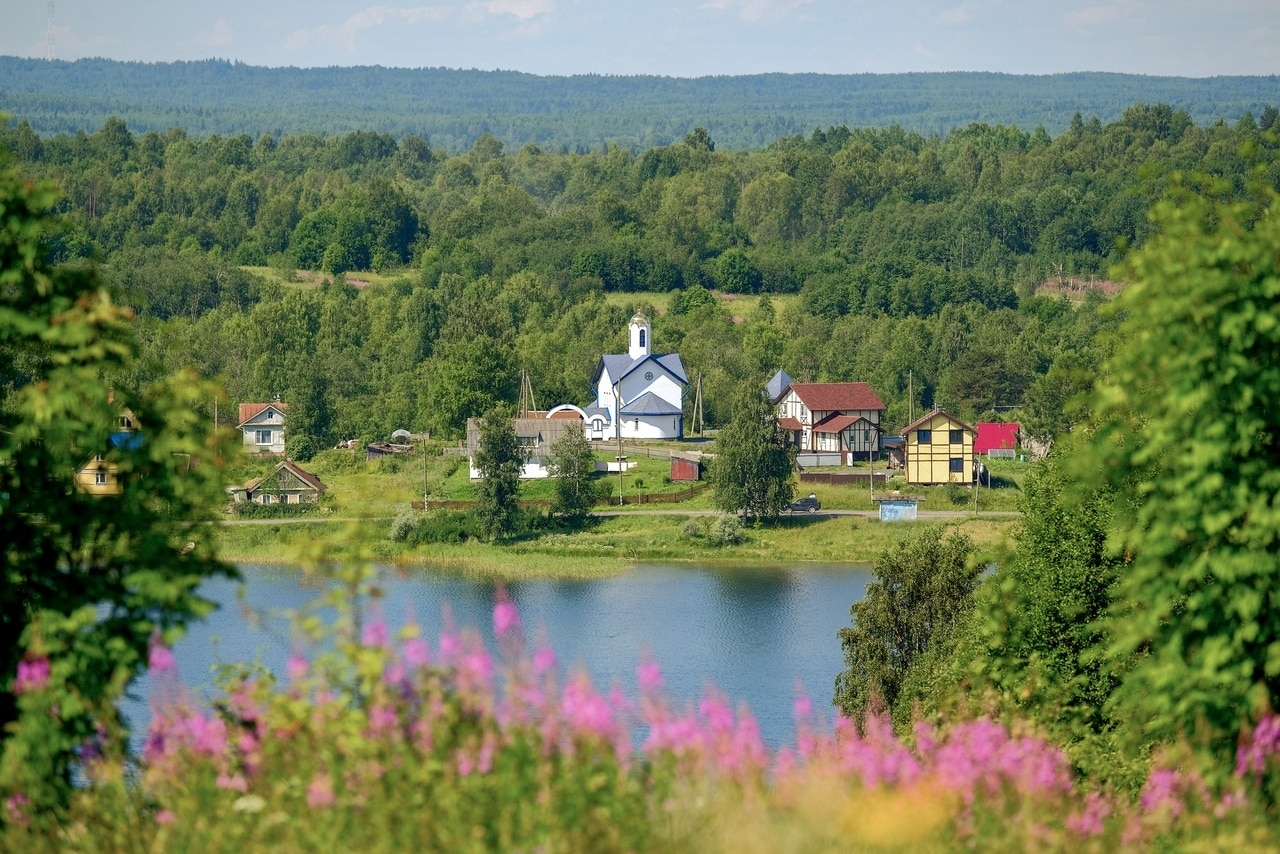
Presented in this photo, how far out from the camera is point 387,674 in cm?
628

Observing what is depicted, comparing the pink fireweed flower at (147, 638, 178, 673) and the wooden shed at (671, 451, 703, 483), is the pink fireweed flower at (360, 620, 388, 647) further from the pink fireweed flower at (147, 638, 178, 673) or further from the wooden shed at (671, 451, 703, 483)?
the wooden shed at (671, 451, 703, 483)

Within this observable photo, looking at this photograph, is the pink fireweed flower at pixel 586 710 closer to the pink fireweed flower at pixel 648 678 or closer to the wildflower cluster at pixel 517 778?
the wildflower cluster at pixel 517 778

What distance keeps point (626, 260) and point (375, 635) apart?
92.5 meters

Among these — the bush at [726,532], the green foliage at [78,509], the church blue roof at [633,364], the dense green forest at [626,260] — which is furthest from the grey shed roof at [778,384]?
the green foliage at [78,509]

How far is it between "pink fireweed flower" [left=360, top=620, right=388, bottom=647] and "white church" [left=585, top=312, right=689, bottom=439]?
5698 cm

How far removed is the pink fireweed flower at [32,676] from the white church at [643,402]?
5669cm

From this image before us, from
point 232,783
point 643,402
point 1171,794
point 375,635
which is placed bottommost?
point 643,402

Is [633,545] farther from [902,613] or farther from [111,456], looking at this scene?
[111,456]

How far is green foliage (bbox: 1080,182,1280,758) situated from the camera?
7734 mm

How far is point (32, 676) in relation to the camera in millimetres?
6648

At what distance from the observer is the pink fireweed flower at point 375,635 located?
6.34 metres

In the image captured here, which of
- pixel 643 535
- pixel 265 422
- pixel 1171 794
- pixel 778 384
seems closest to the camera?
pixel 1171 794

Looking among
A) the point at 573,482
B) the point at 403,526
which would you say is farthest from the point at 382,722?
the point at 573,482

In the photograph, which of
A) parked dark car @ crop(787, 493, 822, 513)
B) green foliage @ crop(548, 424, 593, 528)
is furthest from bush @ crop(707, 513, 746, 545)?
green foliage @ crop(548, 424, 593, 528)
